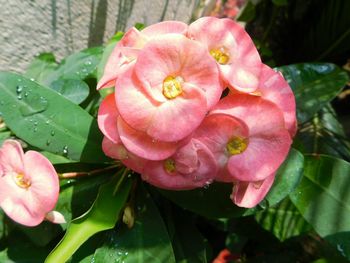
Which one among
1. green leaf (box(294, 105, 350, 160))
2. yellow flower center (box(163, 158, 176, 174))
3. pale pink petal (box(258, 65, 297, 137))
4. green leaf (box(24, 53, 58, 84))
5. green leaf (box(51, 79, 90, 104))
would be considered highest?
pale pink petal (box(258, 65, 297, 137))

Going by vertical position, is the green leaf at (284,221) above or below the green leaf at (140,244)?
below

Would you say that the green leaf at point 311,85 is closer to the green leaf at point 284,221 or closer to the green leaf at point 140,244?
the green leaf at point 284,221

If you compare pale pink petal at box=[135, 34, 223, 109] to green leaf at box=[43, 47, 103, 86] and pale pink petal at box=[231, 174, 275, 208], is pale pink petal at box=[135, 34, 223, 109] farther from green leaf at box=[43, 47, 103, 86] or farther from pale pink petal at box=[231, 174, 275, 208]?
green leaf at box=[43, 47, 103, 86]

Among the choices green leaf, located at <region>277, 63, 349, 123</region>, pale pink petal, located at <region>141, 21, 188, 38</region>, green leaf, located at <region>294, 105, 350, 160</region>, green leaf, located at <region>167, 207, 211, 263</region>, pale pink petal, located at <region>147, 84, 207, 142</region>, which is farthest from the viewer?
green leaf, located at <region>294, 105, 350, 160</region>

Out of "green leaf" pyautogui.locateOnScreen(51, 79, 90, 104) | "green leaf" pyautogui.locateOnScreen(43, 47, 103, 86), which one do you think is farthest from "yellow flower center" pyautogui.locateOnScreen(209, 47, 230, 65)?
"green leaf" pyautogui.locateOnScreen(43, 47, 103, 86)

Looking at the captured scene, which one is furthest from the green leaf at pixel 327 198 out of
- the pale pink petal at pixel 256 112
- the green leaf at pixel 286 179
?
the pale pink petal at pixel 256 112

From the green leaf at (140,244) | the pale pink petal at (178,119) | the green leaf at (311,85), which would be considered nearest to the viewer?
the pale pink petal at (178,119)

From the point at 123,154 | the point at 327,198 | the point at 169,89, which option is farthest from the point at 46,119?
the point at 327,198
